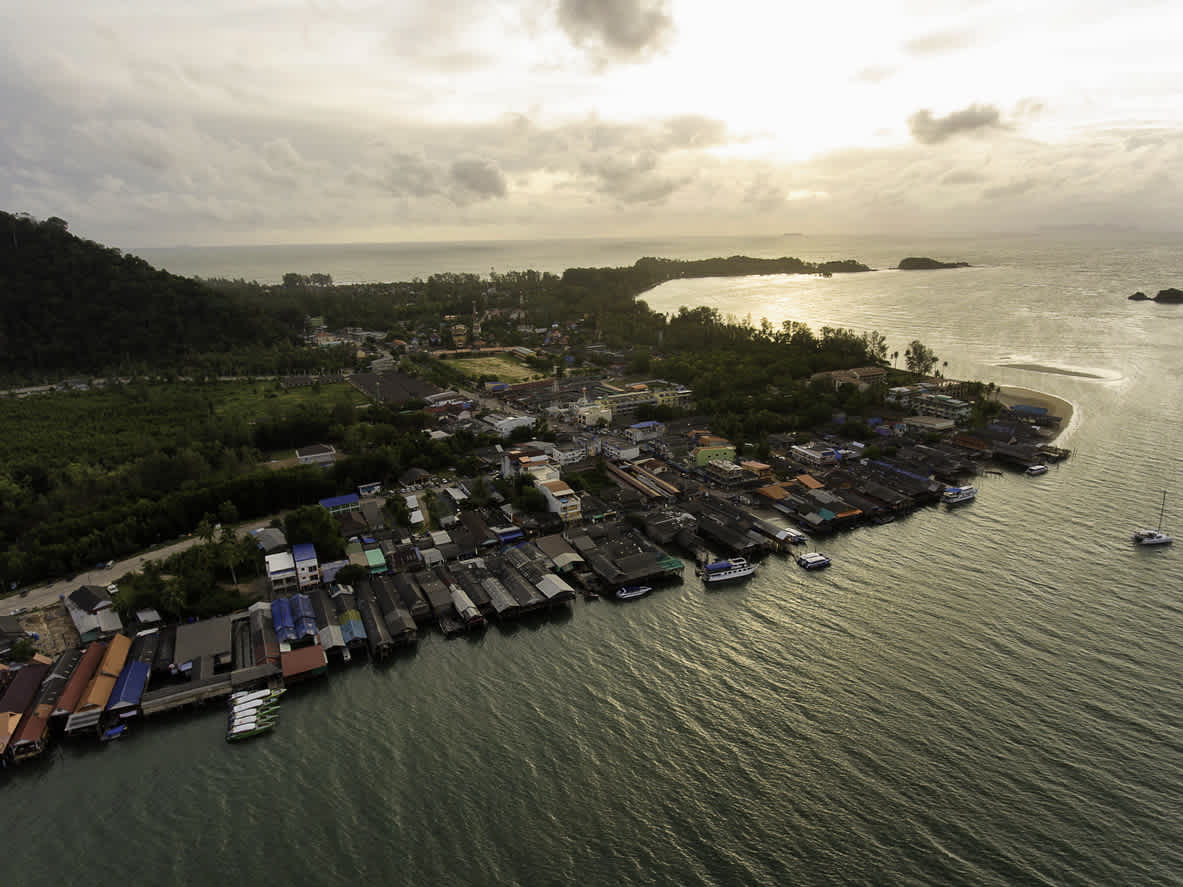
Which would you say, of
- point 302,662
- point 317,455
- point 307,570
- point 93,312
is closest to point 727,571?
point 302,662

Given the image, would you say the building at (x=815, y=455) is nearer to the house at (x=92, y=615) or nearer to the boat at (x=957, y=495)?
the boat at (x=957, y=495)

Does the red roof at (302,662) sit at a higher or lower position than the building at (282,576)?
lower

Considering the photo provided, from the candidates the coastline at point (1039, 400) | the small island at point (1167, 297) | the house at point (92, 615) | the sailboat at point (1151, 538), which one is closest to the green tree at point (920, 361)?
the coastline at point (1039, 400)

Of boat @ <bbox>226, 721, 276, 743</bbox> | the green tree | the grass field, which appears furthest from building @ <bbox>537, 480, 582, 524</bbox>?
the green tree

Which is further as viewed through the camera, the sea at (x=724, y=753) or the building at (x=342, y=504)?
the building at (x=342, y=504)

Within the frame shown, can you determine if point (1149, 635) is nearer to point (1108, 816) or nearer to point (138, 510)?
point (1108, 816)

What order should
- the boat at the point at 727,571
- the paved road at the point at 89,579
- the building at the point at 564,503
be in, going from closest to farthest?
the paved road at the point at 89,579 → the boat at the point at 727,571 → the building at the point at 564,503
